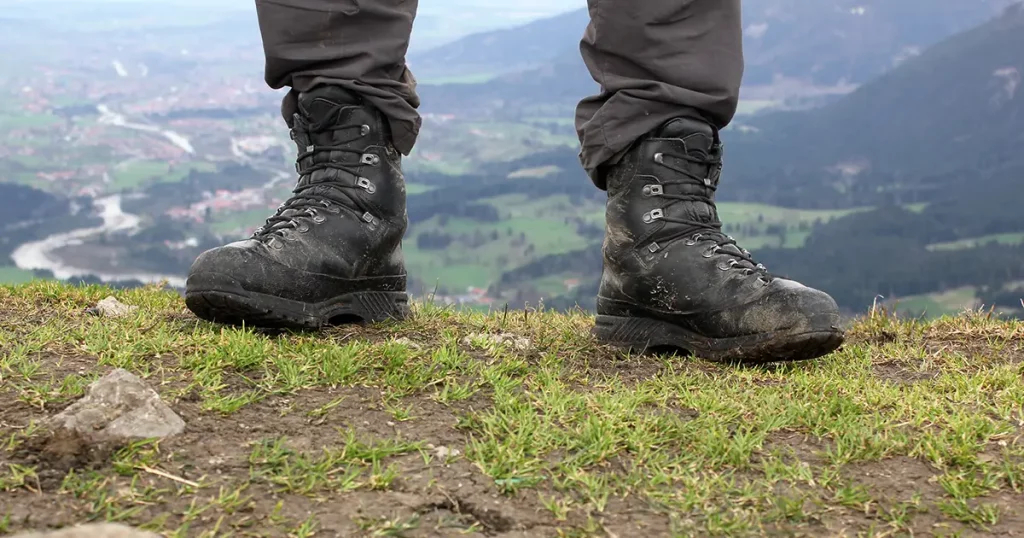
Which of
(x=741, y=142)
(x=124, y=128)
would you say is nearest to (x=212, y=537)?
(x=124, y=128)

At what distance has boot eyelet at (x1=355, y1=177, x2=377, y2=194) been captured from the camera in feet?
13.3

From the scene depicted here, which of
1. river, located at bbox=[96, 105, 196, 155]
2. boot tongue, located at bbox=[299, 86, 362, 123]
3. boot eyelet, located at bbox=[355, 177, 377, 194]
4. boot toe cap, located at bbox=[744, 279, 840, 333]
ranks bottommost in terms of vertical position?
boot toe cap, located at bbox=[744, 279, 840, 333]

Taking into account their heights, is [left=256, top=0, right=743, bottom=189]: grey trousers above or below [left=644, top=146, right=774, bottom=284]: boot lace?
above

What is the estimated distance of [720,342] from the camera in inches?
150

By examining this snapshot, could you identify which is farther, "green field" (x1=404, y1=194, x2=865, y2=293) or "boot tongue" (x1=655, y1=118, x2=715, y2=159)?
"green field" (x1=404, y1=194, x2=865, y2=293)

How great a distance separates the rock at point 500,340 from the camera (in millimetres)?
3841

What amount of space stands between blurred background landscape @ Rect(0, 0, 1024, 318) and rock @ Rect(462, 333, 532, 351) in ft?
101

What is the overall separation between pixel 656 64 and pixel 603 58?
245 mm

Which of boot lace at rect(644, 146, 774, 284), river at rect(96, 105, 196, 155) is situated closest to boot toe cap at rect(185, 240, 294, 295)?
boot lace at rect(644, 146, 774, 284)

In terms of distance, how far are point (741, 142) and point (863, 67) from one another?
55.6m

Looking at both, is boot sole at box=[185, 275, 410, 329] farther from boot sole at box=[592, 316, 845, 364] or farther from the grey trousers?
boot sole at box=[592, 316, 845, 364]

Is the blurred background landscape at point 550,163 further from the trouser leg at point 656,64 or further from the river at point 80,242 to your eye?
the trouser leg at point 656,64

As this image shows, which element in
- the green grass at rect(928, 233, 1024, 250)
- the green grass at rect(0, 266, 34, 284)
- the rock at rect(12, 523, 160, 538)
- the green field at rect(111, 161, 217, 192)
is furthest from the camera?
the green field at rect(111, 161, 217, 192)

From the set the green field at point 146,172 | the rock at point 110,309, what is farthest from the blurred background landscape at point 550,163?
the rock at point 110,309
